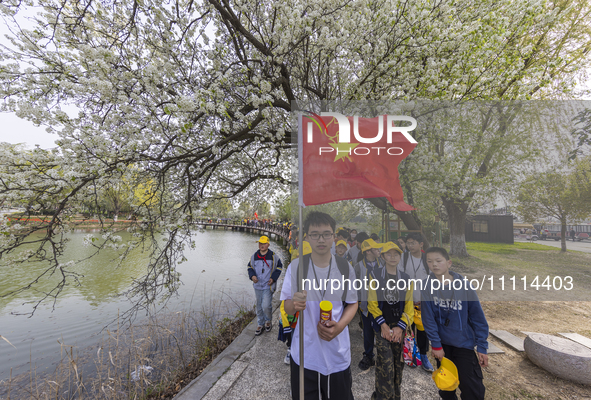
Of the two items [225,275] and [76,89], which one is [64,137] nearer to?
[76,89]

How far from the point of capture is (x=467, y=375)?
2.46 m

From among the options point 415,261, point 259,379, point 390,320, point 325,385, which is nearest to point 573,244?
point 415,261

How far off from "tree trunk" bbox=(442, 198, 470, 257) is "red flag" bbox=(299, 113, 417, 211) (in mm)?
987

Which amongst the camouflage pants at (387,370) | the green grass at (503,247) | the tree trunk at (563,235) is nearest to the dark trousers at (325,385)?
the camouflage pants at (387,370)

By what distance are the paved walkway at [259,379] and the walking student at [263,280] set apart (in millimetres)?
643

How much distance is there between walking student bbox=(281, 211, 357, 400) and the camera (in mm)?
2066

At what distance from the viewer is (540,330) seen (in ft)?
14.6

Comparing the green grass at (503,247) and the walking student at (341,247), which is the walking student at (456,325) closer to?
the green grass at (503,247)

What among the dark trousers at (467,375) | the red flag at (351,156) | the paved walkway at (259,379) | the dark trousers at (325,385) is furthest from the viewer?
the paved walkway at (259,379)

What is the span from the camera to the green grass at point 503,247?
3219 mm

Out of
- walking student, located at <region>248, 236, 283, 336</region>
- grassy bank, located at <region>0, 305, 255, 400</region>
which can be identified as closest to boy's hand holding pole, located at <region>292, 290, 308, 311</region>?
walking student, located at <region>248, 236, 283, 336</region>

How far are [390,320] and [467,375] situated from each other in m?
0.86

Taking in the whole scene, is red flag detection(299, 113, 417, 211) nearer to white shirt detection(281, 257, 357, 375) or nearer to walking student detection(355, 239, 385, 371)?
white shirt detection(281, 257, 357, 375)

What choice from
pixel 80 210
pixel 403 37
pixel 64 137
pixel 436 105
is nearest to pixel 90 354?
pixel 80 210
